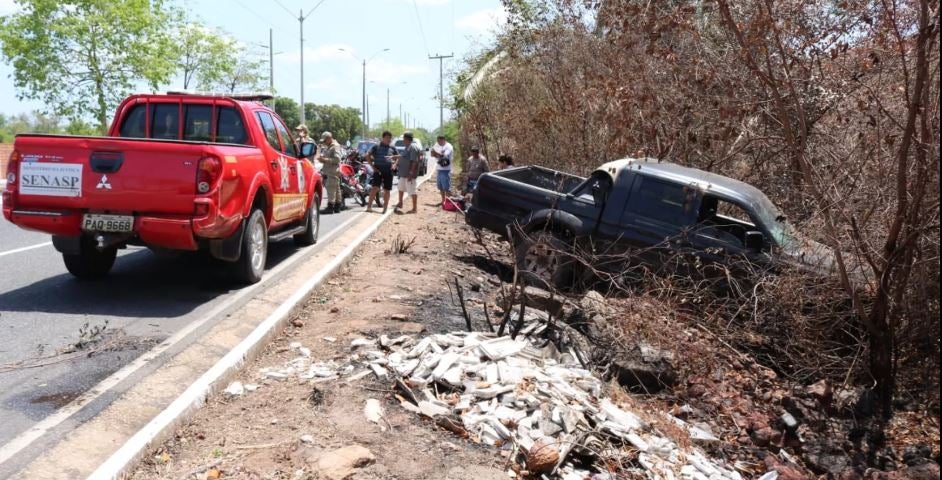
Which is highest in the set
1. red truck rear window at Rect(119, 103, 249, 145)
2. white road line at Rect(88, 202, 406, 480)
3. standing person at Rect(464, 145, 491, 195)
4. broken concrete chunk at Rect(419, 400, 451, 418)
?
red truck rear window at Rect(119, 103, 249, 145)

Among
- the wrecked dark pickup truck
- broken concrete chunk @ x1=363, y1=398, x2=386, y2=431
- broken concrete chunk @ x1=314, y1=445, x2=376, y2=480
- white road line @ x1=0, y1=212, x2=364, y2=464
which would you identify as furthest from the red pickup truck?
broken concrete chunk @ x1=314, y1=445, x2=376, y2=480

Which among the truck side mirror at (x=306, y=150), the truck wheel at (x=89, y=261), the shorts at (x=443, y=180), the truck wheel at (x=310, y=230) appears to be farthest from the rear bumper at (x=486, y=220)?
the shorts at (x=443, y=180)

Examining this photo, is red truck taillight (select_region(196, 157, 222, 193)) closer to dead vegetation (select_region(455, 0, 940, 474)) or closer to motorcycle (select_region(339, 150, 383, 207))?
dead vegetation (select_region(455, 0, 940, 474))

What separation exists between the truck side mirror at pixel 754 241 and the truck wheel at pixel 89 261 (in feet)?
20.4

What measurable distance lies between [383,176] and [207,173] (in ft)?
30.0

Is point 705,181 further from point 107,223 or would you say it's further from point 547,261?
point 107,223

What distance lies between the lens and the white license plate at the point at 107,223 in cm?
688

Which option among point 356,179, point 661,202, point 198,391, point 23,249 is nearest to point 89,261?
point 23,249

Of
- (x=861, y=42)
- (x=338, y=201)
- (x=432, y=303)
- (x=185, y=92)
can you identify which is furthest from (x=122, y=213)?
(x=338, y=201)

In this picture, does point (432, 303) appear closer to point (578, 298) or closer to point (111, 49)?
point (578, 298)

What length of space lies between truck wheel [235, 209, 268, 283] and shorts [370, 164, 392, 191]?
7.42 metres

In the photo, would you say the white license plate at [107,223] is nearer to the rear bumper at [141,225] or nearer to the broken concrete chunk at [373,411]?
the rear bumper at [141,225]

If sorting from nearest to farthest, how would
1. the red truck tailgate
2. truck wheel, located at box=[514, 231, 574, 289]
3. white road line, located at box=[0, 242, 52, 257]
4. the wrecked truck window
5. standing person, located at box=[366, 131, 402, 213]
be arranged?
the red truck tailgate < the wrecked truck window < truck wheel, located at box=[514, 231, 574, 289] < white road line, located at box=[0, 242, 52, 257] < standing person, located at box=[366, 131, 402, 213]

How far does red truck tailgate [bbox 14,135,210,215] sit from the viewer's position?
22.4ft
